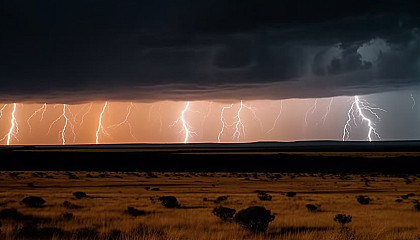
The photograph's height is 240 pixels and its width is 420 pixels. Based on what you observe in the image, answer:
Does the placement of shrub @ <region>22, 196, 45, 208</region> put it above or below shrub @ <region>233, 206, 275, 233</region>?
above

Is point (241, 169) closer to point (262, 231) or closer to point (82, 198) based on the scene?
point (82, 198)

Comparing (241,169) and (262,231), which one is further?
(241,169)

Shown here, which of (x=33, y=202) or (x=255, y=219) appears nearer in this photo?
(x=255, y=219)

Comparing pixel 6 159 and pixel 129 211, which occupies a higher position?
pixel 6 159

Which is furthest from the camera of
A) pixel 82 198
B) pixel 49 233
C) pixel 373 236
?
pixel 82 198

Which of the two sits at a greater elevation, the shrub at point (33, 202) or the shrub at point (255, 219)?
Result: the shrub at point (33, 202)

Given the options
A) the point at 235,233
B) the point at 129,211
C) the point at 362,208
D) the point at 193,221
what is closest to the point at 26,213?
the point at 129,211

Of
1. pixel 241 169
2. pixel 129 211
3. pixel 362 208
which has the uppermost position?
pixel 241 169

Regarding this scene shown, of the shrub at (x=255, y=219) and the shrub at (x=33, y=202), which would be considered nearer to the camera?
the shrub at (x=255, y=219)

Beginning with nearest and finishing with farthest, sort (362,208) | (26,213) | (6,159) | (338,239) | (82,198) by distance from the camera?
(338,239) → (26,213) → (362,208) → (82,198) → (6,159)

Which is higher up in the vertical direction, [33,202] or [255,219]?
[33,202]

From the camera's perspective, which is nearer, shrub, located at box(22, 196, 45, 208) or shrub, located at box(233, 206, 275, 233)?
shrub, located at box(233, 206, 275, 233)

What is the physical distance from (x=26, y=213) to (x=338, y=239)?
12.8 meters

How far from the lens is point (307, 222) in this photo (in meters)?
18.3
